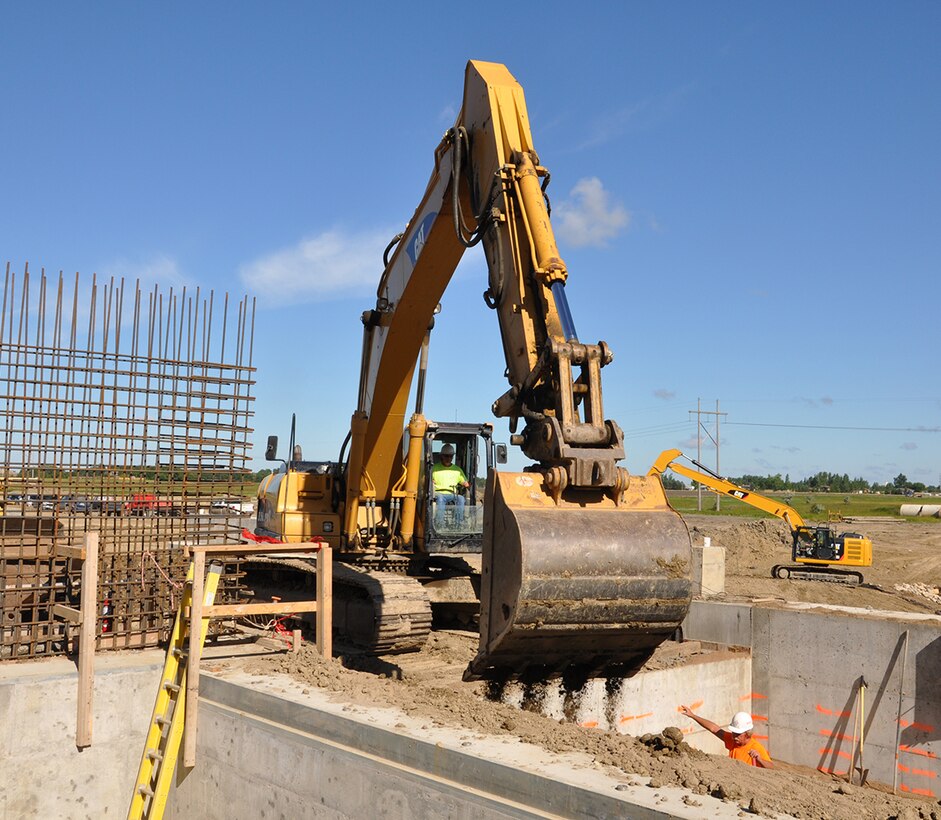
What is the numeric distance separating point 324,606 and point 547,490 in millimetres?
3094

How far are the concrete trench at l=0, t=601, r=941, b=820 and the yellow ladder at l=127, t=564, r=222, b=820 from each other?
0.19m

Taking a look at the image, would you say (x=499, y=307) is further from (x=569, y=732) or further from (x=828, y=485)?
(x=828, y=485)

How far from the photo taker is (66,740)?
7.50 metres

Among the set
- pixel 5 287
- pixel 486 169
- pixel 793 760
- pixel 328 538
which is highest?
Answer: pixel 486 169

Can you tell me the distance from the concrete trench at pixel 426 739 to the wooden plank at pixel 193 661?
0.50ft

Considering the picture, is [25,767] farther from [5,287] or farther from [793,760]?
[793,760]

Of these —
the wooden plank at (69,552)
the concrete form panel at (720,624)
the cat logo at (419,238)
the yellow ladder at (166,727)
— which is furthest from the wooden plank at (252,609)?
the concrete form panel at (720,624)

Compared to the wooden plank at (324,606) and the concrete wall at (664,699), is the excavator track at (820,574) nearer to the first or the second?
the concrete wall at (664,699)

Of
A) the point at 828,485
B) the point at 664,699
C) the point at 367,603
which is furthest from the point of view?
the point at 828,485

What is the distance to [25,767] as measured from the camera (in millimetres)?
7281

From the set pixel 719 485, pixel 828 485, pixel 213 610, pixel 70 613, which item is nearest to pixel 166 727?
pixel 213 610

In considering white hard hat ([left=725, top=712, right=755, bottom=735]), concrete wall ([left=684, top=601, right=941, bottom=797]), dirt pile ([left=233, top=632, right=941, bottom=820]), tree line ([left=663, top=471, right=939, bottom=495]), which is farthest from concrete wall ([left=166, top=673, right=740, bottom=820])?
tree line ([left=663, top=471, right=939, bottom=495])

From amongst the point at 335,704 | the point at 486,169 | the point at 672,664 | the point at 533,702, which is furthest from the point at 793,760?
the point at 486,169

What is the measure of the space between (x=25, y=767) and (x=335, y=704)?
8.94ft
